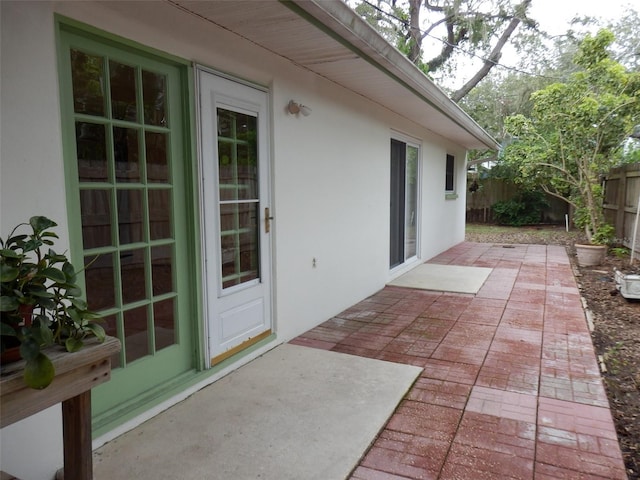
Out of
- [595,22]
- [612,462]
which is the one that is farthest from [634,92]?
[595,22]

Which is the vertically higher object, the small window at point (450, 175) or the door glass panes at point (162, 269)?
the small window at point (450, 175)

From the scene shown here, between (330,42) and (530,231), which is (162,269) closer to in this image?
(330,42)

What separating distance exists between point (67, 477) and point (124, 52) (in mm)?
1961

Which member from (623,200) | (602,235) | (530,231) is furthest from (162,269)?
(530,231)

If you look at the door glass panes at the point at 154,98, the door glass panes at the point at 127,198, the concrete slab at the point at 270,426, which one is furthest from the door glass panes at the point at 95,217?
the concrete slab at the point at 270,426

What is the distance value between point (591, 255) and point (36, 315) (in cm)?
793

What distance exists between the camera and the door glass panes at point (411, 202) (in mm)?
6863

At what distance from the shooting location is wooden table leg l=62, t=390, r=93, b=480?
1425 millimetres

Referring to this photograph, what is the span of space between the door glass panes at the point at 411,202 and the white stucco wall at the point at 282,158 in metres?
0.27

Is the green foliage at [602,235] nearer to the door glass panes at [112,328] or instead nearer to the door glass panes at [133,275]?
the door glass panes at [133,275]

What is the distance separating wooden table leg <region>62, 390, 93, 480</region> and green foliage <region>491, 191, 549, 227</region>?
14574 millimetres

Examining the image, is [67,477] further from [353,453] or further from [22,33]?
[22,33]

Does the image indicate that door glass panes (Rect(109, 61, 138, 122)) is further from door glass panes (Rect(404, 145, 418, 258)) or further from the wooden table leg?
door glass panes (Rect(404, 145, 418, 258))

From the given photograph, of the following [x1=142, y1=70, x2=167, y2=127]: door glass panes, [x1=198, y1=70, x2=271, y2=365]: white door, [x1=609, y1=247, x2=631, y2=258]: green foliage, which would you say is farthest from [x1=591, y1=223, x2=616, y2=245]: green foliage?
[x1=142, y1=70, x2=167, y2=127]: door glass panes
